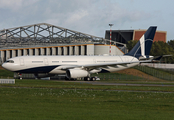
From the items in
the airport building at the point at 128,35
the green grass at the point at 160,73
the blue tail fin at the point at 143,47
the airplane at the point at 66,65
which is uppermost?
the airport building at the point at 128,35

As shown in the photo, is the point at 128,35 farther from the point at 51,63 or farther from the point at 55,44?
the point at 51,63

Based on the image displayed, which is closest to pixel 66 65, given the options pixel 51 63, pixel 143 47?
pixel 51 63

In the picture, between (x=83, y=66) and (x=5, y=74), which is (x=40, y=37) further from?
(x=83, y=66)

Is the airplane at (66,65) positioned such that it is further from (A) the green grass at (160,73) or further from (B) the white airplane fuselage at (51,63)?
(A) the green grass at (160,73)

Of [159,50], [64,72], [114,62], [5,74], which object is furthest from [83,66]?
[159,50]

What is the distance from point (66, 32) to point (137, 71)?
2364 inches

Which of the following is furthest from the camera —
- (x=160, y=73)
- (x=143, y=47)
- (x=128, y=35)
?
(x=128, y=35)

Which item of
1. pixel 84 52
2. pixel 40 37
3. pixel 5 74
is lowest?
pixel 5 74

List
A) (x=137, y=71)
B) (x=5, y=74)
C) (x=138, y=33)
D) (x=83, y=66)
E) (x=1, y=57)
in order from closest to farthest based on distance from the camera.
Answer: (x=83, y=66), (x=5, y=74), (x=137, y=71), (x=1, y=57), (x=138, y=33)

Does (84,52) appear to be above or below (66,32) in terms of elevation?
below

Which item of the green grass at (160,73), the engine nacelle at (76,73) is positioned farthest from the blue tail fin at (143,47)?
the engine nacelle at (76,73)

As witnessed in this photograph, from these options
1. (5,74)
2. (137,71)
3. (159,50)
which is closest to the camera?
(5,74)

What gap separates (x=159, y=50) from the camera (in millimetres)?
145875

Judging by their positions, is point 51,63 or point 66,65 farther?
point 66,65
